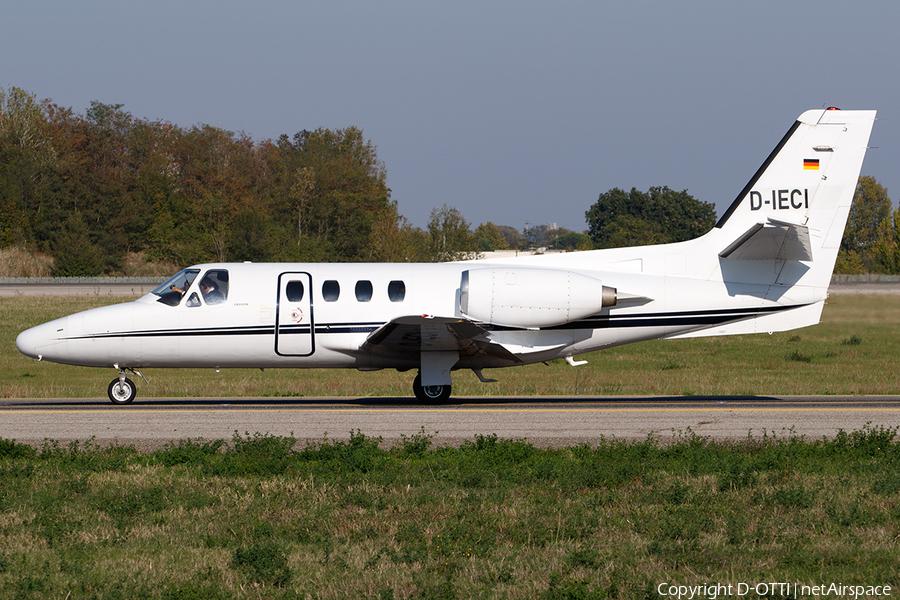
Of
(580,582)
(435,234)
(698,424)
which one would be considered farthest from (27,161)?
(580,582)

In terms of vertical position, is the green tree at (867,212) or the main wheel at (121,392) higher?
the green tree at (867,212)

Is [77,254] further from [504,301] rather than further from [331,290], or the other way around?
[504,301]

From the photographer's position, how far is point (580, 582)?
7156mm

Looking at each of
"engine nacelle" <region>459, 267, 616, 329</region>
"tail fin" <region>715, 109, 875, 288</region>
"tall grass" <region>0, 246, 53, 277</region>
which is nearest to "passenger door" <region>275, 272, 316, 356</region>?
"engine nacelle" <region>459, 267, 616, 329</region>

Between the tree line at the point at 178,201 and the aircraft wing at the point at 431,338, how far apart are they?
173 ft

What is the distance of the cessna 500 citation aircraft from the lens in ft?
60.8

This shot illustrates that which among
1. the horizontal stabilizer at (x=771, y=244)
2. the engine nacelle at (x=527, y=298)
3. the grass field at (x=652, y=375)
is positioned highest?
the horizontal stabilizer at (x=771, y=244)

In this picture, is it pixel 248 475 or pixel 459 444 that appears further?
pixel 459 444

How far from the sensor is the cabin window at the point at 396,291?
18875 millimetres

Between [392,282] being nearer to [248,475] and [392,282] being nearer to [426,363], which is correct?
[426,363]

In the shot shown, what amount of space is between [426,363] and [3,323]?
3863 cm

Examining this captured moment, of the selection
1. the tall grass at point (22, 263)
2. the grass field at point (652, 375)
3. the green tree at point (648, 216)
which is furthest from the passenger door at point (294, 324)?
the green tree at point (648, 216)

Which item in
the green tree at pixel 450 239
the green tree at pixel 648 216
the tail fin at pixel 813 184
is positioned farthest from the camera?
the green tree at pixel 648 216

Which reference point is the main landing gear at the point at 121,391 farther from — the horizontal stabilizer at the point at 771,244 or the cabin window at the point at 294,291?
the horizontal stabilizer at the point at 771,244
